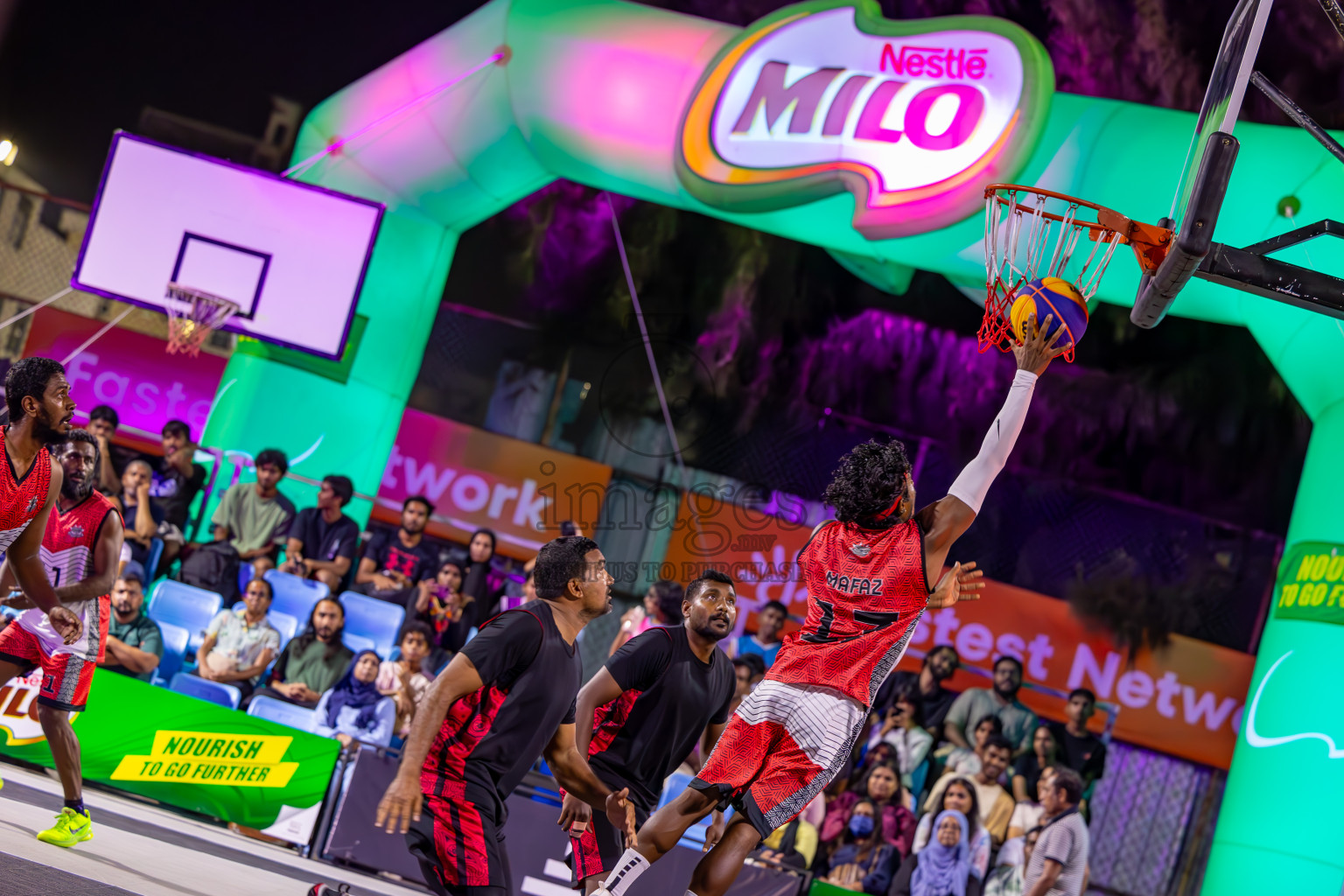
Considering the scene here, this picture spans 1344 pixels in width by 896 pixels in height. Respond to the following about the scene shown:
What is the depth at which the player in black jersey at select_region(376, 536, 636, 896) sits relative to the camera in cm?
361

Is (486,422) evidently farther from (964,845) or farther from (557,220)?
(964,845)

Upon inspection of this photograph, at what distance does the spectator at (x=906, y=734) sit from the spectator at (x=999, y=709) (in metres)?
0.30

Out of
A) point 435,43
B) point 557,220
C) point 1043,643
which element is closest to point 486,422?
point 557,220

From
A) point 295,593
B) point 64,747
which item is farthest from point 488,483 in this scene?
point 64,747

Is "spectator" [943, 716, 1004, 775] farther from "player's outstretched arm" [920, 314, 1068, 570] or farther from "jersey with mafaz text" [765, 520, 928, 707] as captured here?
"player's outstretched arm" [920, 314, 1068, 570]

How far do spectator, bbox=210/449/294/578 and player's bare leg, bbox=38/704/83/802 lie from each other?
4150mm

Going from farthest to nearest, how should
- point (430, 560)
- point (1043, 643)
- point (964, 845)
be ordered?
1. point (1043, 643)
2. point (430, 560)
3. point (964, 845)

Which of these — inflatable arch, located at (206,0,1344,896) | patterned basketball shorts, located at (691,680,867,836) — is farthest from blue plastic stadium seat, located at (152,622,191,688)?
patterned basketball shorts, located at (691,680,867,836)

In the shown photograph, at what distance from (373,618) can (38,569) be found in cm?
417

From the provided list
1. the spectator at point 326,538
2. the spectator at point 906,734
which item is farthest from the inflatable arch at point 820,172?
the spectator at point 906,734

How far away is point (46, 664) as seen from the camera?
5.64 meters

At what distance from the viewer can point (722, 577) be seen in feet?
16.6

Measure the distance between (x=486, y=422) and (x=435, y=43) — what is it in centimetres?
375

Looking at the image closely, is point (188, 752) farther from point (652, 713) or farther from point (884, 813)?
point (884, 813)
